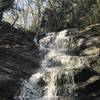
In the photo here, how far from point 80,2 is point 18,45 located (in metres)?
13.1

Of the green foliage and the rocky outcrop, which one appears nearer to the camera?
the rocky outcrop

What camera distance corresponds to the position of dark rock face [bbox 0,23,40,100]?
52.5 ft

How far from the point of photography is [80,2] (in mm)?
32625

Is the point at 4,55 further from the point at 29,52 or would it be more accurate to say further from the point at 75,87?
the point at 75,87

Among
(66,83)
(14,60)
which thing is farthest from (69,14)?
(66,83)

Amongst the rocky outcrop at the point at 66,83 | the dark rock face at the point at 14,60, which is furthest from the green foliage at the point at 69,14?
the rocky outcrop at the point at 66,83

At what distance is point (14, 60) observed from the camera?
1873cm

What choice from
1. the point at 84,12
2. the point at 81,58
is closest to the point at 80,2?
the point at 84,12

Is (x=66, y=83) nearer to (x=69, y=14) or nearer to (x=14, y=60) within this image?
(x=14, y=60)

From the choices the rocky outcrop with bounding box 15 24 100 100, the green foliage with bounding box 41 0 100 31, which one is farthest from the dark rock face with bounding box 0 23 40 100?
the green foliage with bounding box 41 0 100 31

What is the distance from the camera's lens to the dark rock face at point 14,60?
15996 millimetres

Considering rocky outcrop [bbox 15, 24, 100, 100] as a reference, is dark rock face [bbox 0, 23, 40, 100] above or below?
above

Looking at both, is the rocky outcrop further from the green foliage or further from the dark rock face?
the green foliage

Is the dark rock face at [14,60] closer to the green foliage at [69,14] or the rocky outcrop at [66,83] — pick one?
the rocky outcrop at [66,83]
